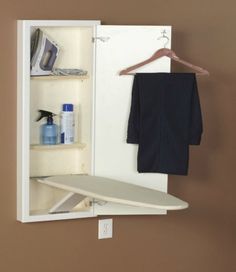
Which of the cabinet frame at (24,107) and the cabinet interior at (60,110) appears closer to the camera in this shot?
the cabinet frame at (24,107)

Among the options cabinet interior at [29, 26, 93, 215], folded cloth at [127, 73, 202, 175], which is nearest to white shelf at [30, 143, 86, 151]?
cabinet interior at [29, 26, 93, 215]

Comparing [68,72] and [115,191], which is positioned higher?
[68,72]

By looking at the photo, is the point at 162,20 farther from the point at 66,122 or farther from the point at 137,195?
the point at 137,195

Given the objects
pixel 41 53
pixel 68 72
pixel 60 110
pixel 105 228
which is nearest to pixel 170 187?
pixel 105 228

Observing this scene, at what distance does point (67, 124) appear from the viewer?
3254mm

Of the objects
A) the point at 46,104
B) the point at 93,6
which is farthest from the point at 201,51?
the point at 46,104

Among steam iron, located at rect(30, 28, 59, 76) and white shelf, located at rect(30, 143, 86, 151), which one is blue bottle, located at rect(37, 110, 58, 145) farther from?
steam iron, located at rect(30, 28, 59, 76)

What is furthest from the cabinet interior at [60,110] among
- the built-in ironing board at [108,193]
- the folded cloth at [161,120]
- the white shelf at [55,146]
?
the folded cloth at [161,120]

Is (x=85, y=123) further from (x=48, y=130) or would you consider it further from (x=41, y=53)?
(x=41, y=53)

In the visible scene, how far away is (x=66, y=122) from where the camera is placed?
3.25 metres

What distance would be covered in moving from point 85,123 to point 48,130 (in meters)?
0.18

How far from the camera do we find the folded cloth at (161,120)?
10.6 ft

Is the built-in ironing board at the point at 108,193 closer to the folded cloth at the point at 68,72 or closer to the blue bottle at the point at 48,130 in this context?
the blue bottle at the point at 48,130

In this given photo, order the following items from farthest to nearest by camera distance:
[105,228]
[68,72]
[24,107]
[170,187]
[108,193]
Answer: [170,187] < [105,228] < [68,72] < [24,107] < [108,193]
